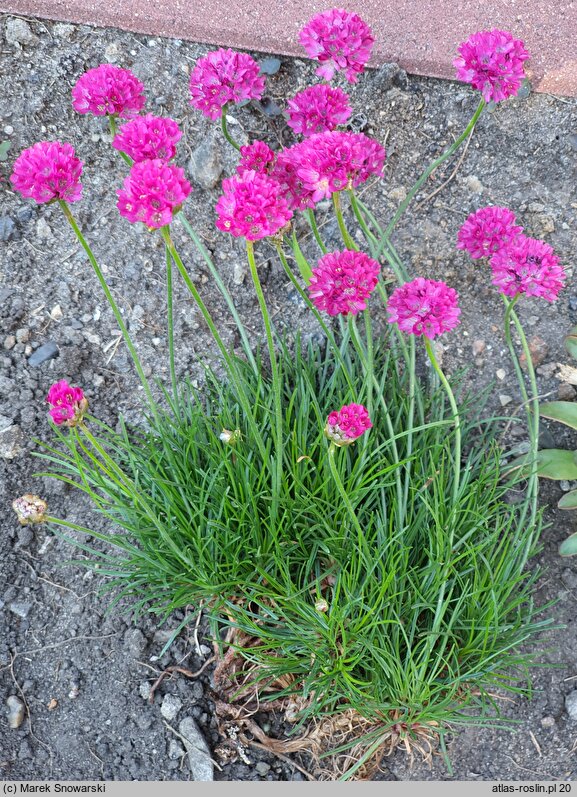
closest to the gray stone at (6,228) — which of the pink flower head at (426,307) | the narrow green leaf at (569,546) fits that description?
the pink flower head at (426,307)

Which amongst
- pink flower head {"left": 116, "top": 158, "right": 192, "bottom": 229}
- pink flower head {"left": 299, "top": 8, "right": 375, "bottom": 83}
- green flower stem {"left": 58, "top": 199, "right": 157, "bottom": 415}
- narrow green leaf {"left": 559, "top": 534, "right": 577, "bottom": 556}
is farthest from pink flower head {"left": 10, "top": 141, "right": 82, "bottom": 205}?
narrow green leaf {"left": 559, "top": 534, "right": 577, "bottom": 556}

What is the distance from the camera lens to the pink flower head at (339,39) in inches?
70.1

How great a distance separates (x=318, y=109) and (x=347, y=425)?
814 mm

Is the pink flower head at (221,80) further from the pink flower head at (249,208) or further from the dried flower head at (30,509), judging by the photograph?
the dried flower head at (30,509)

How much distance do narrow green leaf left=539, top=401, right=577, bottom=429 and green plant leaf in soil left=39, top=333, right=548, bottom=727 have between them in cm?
17

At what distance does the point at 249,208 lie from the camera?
142cm

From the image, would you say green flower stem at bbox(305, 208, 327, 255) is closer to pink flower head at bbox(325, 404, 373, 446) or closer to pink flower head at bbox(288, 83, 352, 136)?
pink flower head at bbox(288, 83, 352, 136)

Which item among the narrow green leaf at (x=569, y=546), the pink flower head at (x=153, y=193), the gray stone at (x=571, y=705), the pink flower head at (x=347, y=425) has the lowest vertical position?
the gray stone at (x=571, y=705)

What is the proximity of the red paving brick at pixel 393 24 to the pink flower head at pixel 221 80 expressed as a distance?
92 centimetres

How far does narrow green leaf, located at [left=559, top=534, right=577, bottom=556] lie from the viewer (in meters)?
2.01

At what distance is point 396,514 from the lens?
1.98 meters

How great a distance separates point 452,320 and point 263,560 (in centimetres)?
81

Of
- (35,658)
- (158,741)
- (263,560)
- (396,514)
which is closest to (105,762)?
(158,741)

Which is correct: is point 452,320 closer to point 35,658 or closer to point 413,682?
point 413,682
